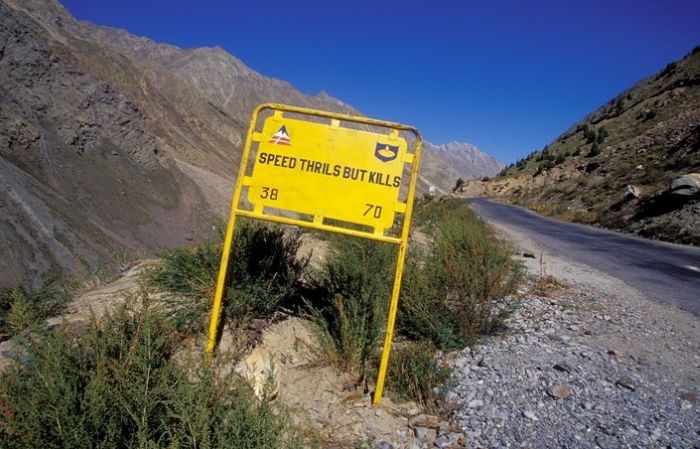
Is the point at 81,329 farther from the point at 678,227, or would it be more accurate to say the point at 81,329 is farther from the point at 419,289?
the point at 678,227

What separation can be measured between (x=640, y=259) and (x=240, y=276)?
9.92 metres

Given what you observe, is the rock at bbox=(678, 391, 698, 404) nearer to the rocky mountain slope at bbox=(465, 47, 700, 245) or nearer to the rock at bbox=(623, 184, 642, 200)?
the rocky mountain slope at bbox=(465, 47, 700, 245)

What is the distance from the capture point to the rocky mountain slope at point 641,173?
1620cm

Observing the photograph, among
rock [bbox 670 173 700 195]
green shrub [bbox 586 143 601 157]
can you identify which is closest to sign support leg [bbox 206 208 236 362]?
rock [bbox 670 173 700 195]

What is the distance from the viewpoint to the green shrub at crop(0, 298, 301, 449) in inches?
73.7

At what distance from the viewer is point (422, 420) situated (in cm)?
294

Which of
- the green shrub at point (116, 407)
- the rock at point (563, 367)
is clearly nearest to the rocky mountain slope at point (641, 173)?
the rock at point (563, 367)

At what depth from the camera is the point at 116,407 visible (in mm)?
2053

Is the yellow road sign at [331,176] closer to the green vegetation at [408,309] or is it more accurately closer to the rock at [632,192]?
the green vegetation at [408,309]

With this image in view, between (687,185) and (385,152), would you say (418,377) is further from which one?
(687,185)

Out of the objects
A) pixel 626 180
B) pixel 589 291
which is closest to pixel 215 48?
pixel 626 180

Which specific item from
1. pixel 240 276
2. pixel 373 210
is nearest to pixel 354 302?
pixel 373 210

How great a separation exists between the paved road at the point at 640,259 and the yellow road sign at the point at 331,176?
4.94 metres

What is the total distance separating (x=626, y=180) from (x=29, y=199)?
25771mm
